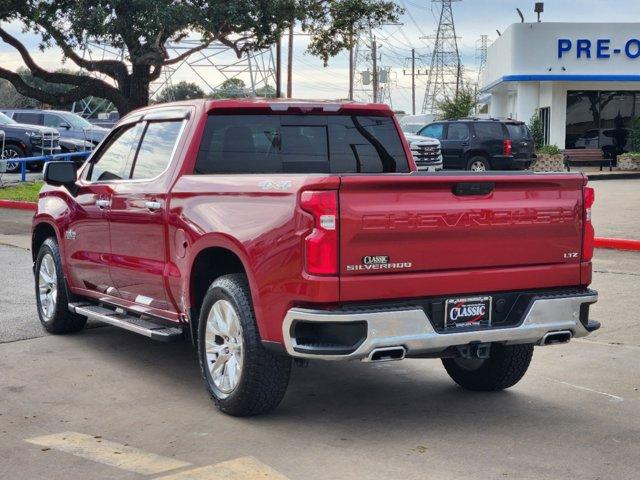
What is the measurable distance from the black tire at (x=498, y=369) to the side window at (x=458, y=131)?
2450cm

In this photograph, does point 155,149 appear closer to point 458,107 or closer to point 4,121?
point 4,121

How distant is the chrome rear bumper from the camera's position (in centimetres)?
570

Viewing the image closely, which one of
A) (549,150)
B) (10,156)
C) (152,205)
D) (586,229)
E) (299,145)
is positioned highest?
(299,145)

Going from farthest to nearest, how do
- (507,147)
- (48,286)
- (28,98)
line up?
1. (28,98)
2. (507,147)
3. (48,286)

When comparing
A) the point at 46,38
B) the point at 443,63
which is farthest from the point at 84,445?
the point at 443,63

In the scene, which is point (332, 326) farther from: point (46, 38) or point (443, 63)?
point (443, 63)

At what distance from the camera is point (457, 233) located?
6.01 meters

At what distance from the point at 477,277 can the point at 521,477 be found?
128 centimetres

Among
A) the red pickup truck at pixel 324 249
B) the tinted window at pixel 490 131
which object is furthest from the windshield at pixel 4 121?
the red pickup truck at pixel 324 249

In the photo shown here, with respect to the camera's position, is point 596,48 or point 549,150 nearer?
point 549,150

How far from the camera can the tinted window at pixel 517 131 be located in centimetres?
3105

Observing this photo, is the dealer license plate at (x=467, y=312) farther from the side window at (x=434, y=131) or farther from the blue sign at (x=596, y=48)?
the blue sign at (x=596, y=48)

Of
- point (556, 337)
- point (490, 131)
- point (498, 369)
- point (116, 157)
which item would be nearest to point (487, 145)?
point (490, 131)

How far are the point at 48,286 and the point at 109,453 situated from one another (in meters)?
3.69
